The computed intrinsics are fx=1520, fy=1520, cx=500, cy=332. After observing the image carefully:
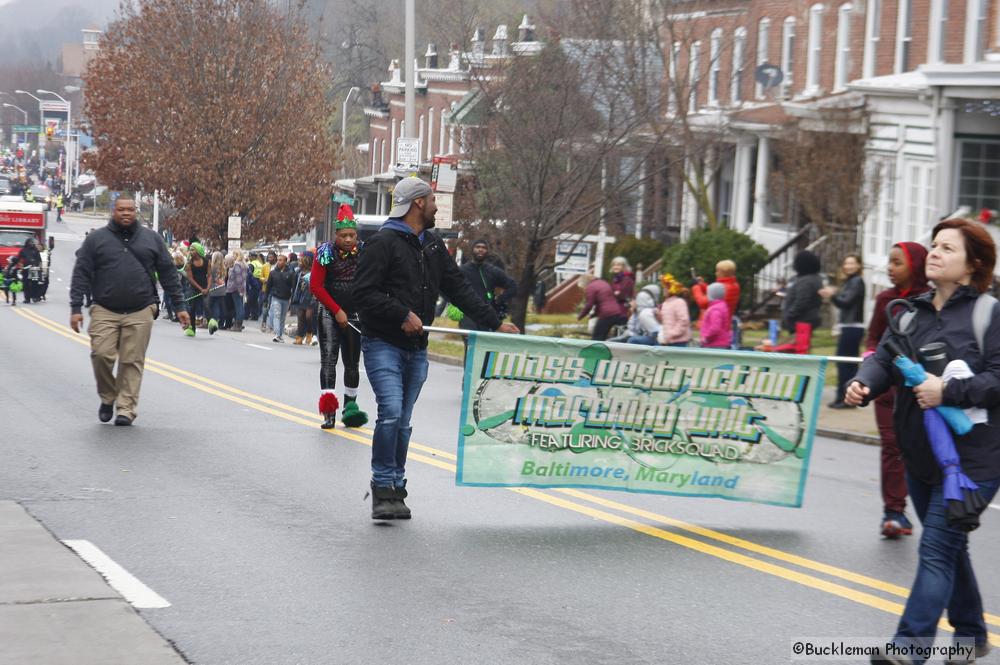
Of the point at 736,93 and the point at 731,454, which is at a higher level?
the point at 736,93

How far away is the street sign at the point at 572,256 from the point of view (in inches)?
1240

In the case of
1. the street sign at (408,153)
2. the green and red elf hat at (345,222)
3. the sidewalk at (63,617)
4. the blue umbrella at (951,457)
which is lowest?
the sidewalk at (63,617)

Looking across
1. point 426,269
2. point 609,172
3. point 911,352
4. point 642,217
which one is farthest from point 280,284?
point 911,352

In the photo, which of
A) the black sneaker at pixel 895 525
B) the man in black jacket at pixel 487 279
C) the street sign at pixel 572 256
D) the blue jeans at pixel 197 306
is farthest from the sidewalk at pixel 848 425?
the blue jeans at pixel 197 306

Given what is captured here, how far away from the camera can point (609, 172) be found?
97.3 ft

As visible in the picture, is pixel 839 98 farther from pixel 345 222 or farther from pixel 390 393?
pixel 390 393

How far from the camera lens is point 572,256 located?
32.7 meters

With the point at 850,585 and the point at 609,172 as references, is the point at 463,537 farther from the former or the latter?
the point at 609,172

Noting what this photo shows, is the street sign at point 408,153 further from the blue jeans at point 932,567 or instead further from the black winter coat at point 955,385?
the blue jeans at point 932,567

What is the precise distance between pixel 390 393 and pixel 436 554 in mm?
1127

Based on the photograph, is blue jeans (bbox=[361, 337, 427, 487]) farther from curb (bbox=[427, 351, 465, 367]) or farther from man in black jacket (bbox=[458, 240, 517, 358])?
curb (bbox=[427, 351, 465, 367])

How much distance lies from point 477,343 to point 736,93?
2898cm

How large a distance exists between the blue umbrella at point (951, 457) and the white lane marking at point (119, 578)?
3387 millimetres

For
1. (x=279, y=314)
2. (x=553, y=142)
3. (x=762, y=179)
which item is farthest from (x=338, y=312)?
(x=762, y=179)
